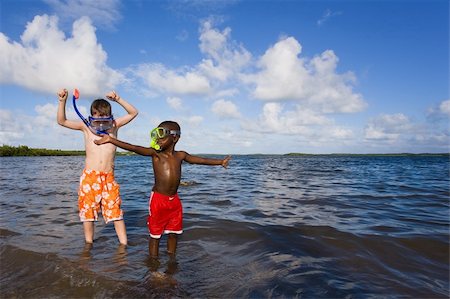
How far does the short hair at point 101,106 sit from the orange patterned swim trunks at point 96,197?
106cm

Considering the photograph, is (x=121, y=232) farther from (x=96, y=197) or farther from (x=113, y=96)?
(x=113, y=96)

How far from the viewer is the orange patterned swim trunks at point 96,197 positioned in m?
5.40

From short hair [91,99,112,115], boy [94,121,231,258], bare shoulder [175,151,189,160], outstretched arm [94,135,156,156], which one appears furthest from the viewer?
short hair [91,99,112,115]

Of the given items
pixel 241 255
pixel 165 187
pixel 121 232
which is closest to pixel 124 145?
pixel 165 187

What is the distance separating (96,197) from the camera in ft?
17.9

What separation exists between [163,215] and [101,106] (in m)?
2.16

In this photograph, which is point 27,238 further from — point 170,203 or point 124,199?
point 124,199

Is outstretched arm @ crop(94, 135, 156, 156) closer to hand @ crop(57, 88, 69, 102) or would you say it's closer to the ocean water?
hand @ crop(57, 88, 69, 102)

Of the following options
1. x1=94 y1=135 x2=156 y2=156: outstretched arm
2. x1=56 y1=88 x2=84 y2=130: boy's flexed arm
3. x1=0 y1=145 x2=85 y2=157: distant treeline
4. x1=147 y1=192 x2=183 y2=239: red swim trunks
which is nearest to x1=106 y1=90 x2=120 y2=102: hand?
x1=56 y1=88 x2=84 y2=130: boy's flexed arm

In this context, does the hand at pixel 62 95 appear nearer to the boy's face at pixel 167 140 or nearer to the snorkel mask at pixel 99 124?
the snorkel mask at pixel 99 124

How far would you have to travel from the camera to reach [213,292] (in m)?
4.00

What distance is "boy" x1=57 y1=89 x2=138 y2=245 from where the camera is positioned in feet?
17.4

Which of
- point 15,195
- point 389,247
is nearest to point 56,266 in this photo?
point 389,247

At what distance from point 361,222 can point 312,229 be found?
1.59 meters
